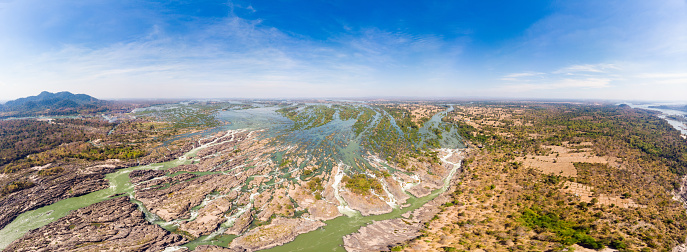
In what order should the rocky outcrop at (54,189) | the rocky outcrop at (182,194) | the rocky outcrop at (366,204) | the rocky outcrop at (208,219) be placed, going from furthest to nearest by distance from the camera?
the rocky outcrop at (366,204)
the rocky outcrop at (182,194)
the rocky outcrop at (54,189)
the rocky outcrop at (208,219)

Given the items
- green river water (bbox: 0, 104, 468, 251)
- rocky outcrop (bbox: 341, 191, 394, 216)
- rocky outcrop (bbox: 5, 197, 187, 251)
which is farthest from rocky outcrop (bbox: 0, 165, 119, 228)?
rocky outcrop (bbox: 341, 191, 394, 216)

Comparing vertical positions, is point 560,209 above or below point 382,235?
above

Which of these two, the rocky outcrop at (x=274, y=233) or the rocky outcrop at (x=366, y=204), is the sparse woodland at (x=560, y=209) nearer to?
the rocky outcrop at (x=366, y=204)

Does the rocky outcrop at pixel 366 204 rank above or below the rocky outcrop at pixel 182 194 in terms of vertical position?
below

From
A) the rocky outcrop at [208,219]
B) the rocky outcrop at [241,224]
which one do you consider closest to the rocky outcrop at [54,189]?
the rocky outcrop at [208,219]

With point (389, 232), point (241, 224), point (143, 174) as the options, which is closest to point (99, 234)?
point (241, 224)

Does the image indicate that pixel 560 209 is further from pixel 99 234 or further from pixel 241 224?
pixel 99 234
